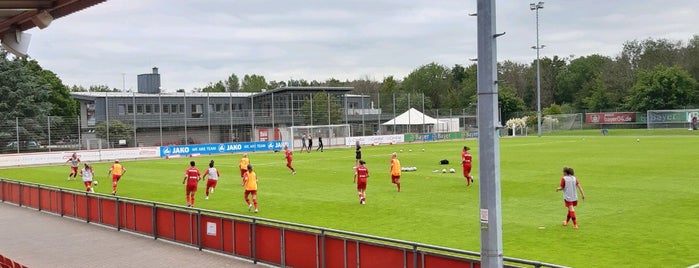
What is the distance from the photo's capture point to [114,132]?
64875 mm

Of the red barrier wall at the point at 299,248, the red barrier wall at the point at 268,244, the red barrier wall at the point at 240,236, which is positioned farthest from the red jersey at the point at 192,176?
the red barrier wall at the point at 299,248

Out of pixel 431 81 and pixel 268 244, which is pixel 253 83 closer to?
pixel 431 81

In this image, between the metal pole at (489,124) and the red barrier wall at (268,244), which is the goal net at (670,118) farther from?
the metal pole at (489,124)

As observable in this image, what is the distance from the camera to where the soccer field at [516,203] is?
51.8 ft

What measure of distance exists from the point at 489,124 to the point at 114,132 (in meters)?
62.5

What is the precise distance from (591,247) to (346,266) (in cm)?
613

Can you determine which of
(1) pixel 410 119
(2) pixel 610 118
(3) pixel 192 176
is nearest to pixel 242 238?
(3) pixel 192 176

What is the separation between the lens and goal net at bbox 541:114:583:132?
96250mm

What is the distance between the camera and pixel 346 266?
44.1 ft

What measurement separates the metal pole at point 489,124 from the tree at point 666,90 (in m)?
93.8

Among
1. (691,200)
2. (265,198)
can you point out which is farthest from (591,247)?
(265,198)

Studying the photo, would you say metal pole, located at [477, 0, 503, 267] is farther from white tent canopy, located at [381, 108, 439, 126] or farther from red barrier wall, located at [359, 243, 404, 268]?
white tent canopy, located at [381, 108, 439, 126]

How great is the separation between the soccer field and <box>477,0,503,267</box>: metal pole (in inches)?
285

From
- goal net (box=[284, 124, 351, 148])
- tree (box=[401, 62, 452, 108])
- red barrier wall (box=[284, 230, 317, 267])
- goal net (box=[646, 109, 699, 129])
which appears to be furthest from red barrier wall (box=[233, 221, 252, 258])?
tree (box=[401, 62, 452, 108])
